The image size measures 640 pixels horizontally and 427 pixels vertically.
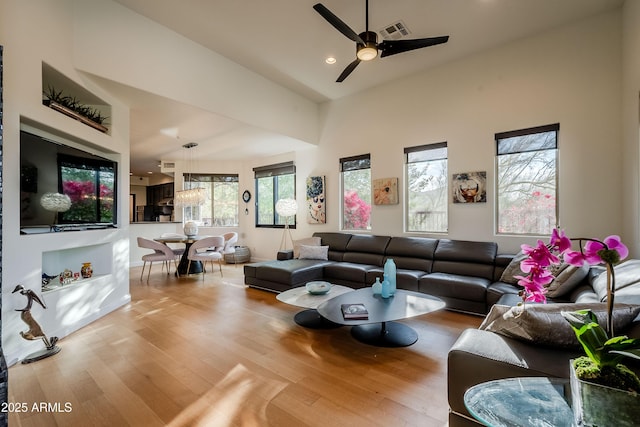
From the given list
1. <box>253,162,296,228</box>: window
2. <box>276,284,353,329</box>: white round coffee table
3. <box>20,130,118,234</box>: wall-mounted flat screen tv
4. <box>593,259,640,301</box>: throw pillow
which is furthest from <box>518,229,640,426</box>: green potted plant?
<box>253,162,296,228</box>: window

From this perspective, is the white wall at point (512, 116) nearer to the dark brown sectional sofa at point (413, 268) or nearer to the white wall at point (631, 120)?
the white wall at point (631, 120)

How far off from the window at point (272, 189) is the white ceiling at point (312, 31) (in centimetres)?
182

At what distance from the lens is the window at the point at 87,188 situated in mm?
3033

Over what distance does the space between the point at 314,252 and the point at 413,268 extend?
5.76 ft

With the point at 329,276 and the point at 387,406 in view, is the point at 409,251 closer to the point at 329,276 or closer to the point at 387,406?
the point at 329,276

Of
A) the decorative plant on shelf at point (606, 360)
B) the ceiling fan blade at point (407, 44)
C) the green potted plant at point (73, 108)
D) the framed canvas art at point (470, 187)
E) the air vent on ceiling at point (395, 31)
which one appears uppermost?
the air vent on ceiling at point (395, 31)

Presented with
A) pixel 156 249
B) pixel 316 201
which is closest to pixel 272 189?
pixel 316 201

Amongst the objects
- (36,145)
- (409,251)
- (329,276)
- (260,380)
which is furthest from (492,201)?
(36,145)

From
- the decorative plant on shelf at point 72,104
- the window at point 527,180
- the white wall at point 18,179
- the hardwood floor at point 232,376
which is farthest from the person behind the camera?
the window at point 527,180

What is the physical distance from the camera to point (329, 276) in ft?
15.5

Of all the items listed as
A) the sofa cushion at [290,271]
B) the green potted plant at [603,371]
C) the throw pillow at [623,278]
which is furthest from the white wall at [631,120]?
the sofa cushion at [290,271]

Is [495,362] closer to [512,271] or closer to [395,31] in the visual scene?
[512,271]

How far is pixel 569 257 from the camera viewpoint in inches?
36.9

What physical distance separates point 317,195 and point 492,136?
3315mm
